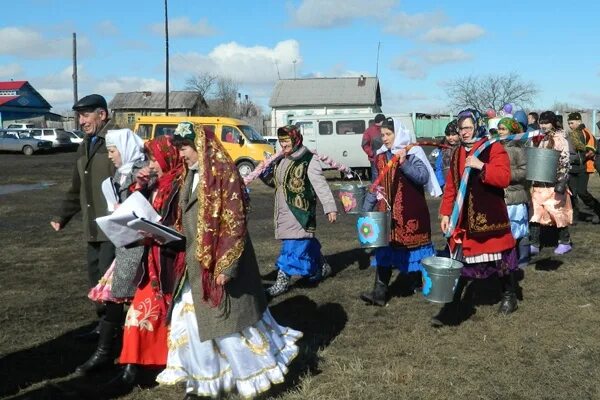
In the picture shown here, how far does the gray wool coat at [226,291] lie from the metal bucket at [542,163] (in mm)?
3285

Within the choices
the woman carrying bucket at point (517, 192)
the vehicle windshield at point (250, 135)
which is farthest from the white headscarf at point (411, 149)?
the vehicle windshield at point (250, 135)

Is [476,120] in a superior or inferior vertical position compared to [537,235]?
superior

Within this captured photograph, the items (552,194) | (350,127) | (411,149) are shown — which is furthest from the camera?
(350,127)

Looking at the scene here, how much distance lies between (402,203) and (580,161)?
5334mm

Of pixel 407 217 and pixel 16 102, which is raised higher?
→ pixel 16 102

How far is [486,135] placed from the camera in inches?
207

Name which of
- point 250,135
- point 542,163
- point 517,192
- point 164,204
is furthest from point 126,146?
point 250,135

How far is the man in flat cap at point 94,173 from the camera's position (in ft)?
16.1

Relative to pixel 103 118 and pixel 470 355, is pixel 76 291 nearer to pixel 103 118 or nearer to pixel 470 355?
pixel 103 118

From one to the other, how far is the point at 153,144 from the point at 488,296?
12.1ft

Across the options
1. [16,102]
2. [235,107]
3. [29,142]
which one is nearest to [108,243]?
[29,142]

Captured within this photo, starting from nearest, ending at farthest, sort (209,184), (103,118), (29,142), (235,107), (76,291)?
1. (209,184)
2. (103,118)
3. (76,291)
4. (29,142)
5. (235,107)

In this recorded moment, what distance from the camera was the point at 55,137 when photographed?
37.9m

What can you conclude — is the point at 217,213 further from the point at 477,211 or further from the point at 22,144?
the point at 22,144
